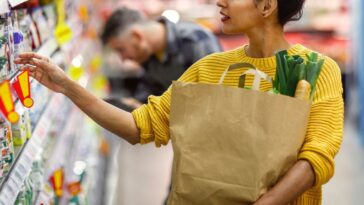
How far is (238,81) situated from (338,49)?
6.85 metres

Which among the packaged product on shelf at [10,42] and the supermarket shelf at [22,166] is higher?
the packaged product on shelf at [10,42]

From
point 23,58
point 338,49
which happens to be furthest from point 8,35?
point 338,49

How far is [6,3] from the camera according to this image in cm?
207

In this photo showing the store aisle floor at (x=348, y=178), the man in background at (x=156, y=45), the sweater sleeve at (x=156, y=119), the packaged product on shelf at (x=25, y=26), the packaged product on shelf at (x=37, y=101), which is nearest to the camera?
the sweater sleeve at (x=156, y=119)

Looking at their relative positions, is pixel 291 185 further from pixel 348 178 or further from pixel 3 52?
pixel 348 178

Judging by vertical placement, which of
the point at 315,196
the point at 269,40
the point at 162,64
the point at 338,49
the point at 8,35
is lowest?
the point at 338,49

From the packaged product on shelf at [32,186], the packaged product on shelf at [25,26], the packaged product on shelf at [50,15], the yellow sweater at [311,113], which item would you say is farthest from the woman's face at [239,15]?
the packaged product on shelf at [50,15]

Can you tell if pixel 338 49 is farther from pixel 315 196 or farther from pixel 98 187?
pixel 315 196

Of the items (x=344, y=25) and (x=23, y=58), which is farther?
(x=344, y=25)

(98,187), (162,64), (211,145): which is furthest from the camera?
(98,187)

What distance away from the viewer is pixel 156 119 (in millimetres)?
2248

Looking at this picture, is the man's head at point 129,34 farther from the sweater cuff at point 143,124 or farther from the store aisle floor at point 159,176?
the sweater cuff at point 143,124

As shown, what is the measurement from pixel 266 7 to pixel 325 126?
17.3 inches

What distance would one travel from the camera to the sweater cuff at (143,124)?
2.25 meters
